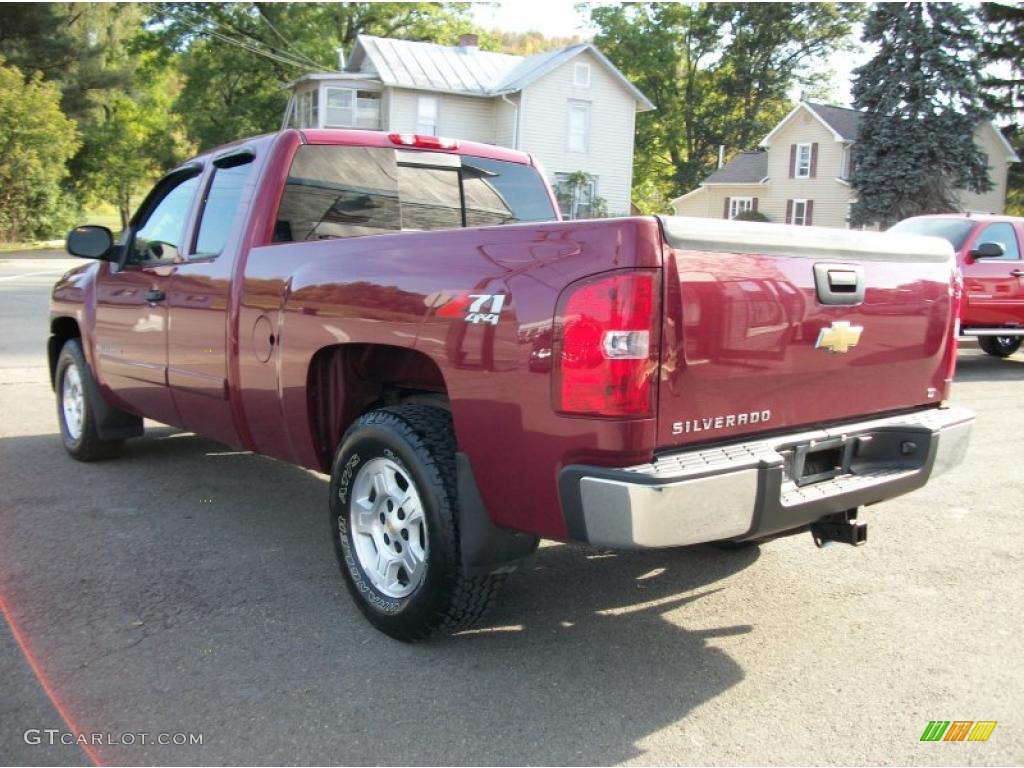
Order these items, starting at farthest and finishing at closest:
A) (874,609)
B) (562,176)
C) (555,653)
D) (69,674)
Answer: (562,176) → (874,609) → (555,653) → (69,674)

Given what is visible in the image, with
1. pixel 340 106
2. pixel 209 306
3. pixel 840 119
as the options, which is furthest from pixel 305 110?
pixel 209 306

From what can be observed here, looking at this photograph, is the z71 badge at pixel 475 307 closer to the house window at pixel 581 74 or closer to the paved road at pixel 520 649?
the paved road at pixel 520 649

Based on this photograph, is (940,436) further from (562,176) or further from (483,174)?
(562,176)

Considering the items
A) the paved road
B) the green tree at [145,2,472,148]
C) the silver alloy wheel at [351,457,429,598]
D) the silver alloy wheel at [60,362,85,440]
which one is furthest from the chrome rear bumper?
the green tree at [145,2,472,148]

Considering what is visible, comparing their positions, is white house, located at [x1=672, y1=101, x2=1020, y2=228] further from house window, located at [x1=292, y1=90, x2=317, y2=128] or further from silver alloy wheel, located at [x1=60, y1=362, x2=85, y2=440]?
silver alloy wheel, located at [x1=60, y1=362, x2=85, y2=440]

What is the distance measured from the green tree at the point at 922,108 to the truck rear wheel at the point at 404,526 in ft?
116

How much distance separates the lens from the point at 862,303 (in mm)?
3281

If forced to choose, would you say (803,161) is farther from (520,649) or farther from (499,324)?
(499,324)

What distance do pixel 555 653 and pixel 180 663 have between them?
1334 millimetres

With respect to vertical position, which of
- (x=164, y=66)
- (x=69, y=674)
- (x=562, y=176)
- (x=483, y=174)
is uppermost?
(x=164, y=66)

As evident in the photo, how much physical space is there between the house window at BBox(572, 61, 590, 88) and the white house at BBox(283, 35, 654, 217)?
43 millimetres

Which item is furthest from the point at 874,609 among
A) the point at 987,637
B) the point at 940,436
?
the point at 940,436

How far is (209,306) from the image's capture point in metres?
4.44

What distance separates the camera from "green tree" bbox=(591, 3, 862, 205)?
58.9 metres
